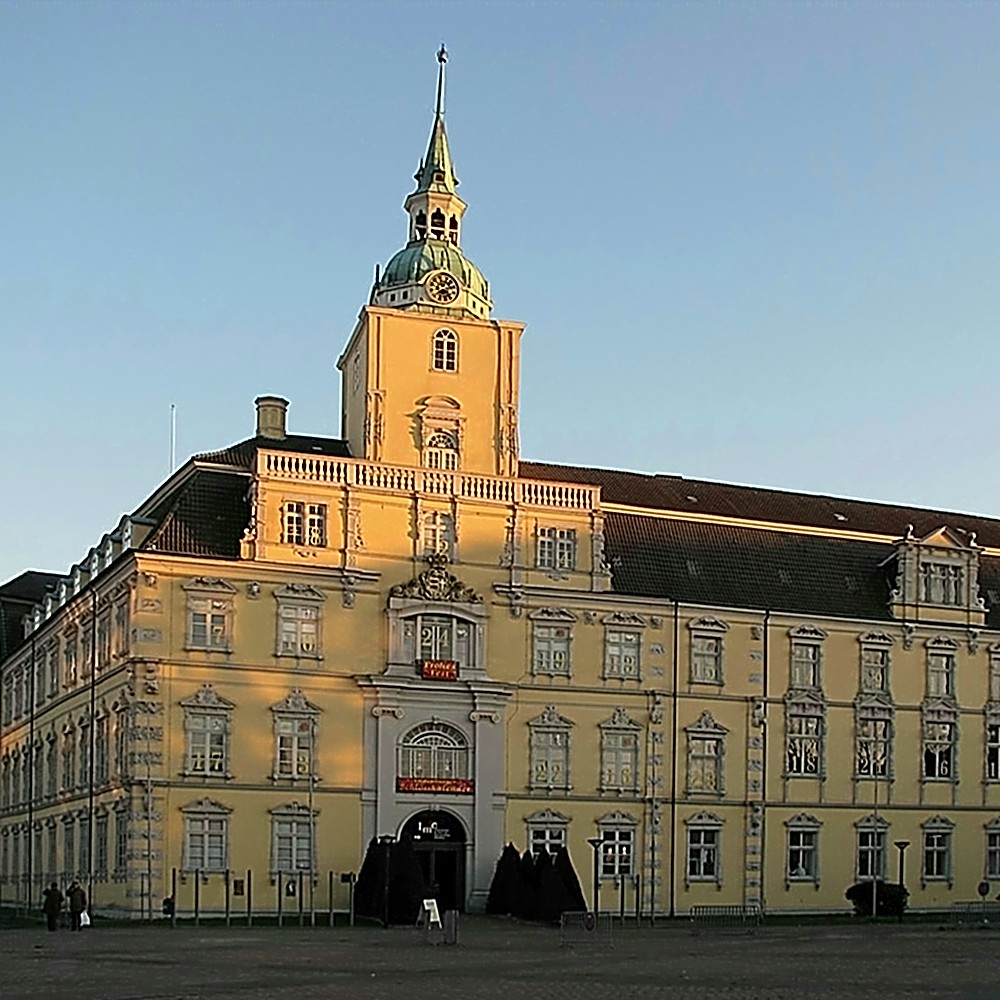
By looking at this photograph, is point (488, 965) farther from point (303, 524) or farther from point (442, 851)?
point (303, 524)

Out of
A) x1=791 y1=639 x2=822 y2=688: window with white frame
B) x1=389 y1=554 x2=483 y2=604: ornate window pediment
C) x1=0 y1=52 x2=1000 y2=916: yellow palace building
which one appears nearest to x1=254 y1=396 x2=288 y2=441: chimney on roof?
x1=0 y1=52 x2=1000 y2=916: yellow palace building

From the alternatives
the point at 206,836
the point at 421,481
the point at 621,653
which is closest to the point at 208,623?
the point at 206,836

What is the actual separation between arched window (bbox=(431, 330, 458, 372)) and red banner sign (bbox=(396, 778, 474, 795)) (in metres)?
14.5

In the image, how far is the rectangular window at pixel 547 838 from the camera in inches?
2507

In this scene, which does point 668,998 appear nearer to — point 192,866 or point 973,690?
point 192,866

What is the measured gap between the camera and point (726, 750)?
66.8 metres

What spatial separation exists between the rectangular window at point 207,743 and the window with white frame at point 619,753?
13394mm

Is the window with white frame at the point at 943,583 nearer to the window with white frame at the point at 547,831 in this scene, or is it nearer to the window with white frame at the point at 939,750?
the window with white frame at the point at 939,750

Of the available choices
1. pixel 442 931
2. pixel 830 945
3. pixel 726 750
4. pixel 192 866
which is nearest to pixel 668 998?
pixel 830 945

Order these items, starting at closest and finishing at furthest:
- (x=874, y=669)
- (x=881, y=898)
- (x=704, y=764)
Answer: (x=881, y=898) → (x=704, y=764) → (x=874, y=669)

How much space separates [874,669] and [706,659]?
22.8 feet

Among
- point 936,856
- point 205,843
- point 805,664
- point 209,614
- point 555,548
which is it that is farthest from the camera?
point 936,856

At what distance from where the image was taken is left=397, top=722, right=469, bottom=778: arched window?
2453 inches

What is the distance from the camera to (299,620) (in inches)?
2415
